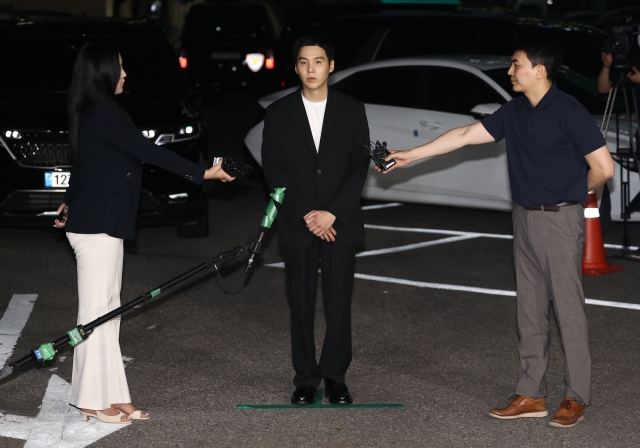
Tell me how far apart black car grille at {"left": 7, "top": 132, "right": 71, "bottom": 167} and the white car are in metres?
3.22

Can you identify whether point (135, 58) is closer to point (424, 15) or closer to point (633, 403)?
point (424, 15)

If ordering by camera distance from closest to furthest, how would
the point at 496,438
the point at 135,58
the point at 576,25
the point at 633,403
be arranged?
1. the point at 496,438
2. the point at 633,403
3. the point at 135,58
4. the point at 576,25

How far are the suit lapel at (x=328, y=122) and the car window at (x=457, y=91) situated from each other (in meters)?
4.81

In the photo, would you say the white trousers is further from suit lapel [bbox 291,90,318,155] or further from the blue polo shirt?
the blue polo shirt

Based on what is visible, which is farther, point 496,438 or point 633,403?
point 633,403

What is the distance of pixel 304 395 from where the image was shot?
5.50 meters

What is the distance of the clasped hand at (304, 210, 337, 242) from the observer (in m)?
5.25

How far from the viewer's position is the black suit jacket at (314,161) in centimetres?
534

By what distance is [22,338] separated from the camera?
6777 mm

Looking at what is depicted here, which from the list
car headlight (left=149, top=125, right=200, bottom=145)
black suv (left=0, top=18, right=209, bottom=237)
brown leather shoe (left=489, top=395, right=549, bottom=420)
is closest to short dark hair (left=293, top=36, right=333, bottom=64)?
brown leather shoe (left=489, top=395, right=549, bottom=420)

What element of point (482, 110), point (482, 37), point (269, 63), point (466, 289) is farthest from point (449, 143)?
point (269, 63)

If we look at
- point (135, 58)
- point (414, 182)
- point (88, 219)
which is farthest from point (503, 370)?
point (135, 58)

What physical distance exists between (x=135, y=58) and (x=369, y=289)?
3.55 metres

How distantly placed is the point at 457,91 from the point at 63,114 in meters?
3.81
